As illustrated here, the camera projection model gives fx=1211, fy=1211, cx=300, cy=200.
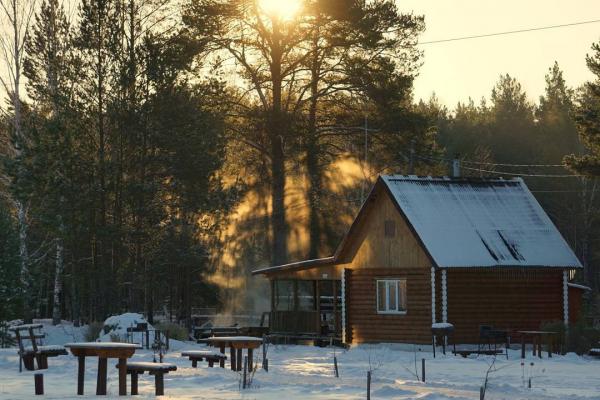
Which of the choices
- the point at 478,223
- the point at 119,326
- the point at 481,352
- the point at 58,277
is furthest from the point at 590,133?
the point at 58,277

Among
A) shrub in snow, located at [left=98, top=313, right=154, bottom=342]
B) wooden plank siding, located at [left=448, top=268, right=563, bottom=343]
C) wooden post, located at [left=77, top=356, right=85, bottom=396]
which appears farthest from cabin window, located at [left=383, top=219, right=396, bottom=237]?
wooden post, located at [left=77, top=356, right=85, bottom=396]

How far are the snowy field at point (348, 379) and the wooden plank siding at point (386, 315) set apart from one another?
247 cm

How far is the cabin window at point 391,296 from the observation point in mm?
39750

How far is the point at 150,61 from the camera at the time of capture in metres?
44.7

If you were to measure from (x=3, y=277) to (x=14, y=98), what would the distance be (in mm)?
13348

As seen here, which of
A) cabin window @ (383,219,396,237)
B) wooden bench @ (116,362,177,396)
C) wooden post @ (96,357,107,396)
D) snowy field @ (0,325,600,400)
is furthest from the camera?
cabin window @ (383,219,396,237)

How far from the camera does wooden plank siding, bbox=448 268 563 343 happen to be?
3884 centimetres

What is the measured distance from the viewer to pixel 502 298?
39500mm

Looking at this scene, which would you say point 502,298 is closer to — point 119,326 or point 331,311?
point 331,311

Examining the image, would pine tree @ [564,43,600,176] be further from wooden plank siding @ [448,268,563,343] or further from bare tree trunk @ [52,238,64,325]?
bare tree trunk @ [52,238,64,325]

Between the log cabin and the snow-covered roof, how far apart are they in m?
0.03

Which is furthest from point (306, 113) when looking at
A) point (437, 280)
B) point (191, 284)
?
point (437, 280)

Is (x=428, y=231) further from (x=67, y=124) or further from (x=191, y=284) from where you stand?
(x=191, y=284)

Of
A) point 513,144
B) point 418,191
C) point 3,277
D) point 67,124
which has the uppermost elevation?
point 513,144
